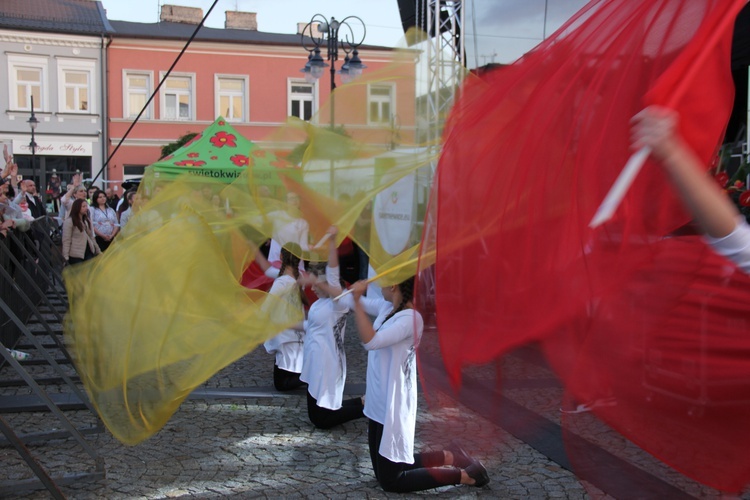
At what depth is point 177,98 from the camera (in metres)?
33.0

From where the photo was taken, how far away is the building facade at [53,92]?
1213 inches

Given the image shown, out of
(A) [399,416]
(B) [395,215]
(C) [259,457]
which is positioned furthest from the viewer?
(C) [259,457]

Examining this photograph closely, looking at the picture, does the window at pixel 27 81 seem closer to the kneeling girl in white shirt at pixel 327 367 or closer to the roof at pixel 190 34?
the roof at pixel 190 34

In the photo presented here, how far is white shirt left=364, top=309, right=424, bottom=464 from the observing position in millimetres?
4234

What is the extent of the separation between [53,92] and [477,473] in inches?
1244

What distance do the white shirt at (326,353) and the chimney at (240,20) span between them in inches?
1264

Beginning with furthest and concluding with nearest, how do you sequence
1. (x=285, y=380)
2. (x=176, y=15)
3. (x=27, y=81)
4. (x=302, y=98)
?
(x=176, y=15)
(x=302, y=98)
(x=27, y=81)
(x=285, y=380)

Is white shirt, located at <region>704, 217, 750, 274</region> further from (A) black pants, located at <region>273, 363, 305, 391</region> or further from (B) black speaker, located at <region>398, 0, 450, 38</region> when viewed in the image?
(B) black speaker, located at <region>398, 0, 450, 38</region>

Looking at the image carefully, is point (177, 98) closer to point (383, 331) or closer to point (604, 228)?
point (383, 331)

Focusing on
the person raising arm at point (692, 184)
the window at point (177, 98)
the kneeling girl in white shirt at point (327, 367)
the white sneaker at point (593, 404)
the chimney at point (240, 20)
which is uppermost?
the chimney at point (240, 20)

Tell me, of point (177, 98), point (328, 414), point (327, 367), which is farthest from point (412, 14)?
point (177, 98)

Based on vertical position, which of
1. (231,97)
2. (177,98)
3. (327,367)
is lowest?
(327,367)

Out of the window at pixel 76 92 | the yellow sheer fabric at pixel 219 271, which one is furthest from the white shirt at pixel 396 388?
the window at pixel 76 92

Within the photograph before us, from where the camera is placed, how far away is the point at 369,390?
181 inches
